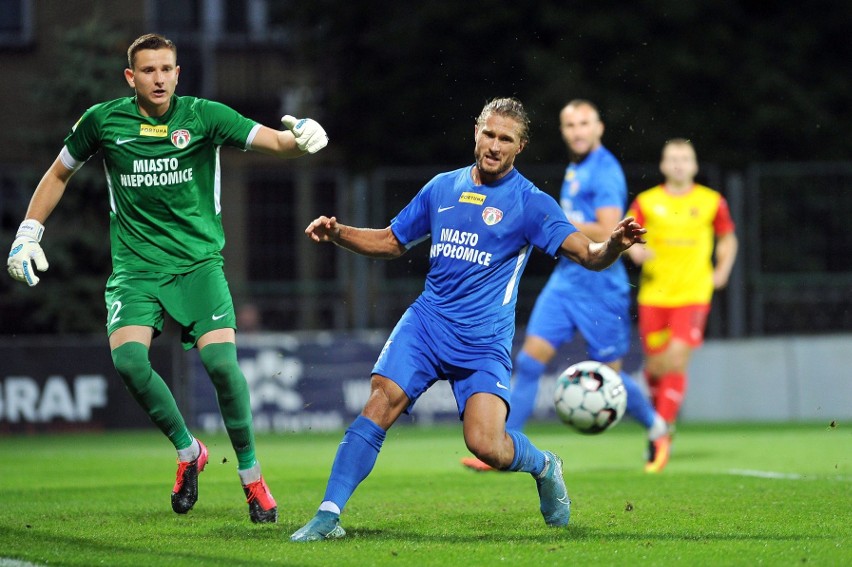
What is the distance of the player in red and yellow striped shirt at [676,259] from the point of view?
1230cm

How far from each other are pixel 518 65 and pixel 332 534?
50.8 ft

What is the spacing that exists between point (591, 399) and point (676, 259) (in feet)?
11.7

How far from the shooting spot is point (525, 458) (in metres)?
7.20

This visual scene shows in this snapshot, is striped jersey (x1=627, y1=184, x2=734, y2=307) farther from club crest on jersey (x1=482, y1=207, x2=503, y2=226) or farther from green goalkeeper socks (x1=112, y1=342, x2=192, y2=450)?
green goalkeeper socks (x1=112, y1=342, x2=192, y2=450)

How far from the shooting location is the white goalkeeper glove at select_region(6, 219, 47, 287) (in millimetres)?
7773

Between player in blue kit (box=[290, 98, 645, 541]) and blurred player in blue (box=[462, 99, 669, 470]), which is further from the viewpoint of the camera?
blurred player in blue (box=[462, 99, 669, 470])

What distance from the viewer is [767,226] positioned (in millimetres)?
16719

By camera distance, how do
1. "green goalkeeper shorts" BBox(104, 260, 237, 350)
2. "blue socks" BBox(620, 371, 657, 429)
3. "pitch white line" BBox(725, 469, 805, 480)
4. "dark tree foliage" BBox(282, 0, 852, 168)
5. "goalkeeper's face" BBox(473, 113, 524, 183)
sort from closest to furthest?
"goalkeeper's face" BBox(473, 113, 524, 183)
"green goalkeeper shorts" BBox(104, 260, 237, 350)
"pitch white line" BBox(725, 469, 805, 480)
"blue socks" BBox(620, 371, 657, 429)
"dark tree foliage" BBox(282, 0, 852, 168)

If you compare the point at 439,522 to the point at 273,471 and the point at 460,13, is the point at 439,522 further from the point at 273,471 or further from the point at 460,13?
the point at 460,13

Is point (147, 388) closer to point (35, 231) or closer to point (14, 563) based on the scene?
point (35, 231)

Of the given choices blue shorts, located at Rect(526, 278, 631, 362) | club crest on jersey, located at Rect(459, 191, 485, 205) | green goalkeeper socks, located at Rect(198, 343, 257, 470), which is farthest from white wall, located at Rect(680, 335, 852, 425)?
club crest on jersey, located at Rect(459, 191, 485, 205)

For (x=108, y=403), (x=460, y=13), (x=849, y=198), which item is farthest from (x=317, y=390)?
(x=460, y=13)

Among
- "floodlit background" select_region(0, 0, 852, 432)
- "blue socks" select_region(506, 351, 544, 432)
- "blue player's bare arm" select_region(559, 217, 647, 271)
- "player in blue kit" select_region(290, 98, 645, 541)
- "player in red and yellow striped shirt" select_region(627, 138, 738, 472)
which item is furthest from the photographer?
"floodlit background" select_region(0, 0, 852, 432)

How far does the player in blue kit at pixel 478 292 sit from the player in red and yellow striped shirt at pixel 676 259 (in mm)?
4867
